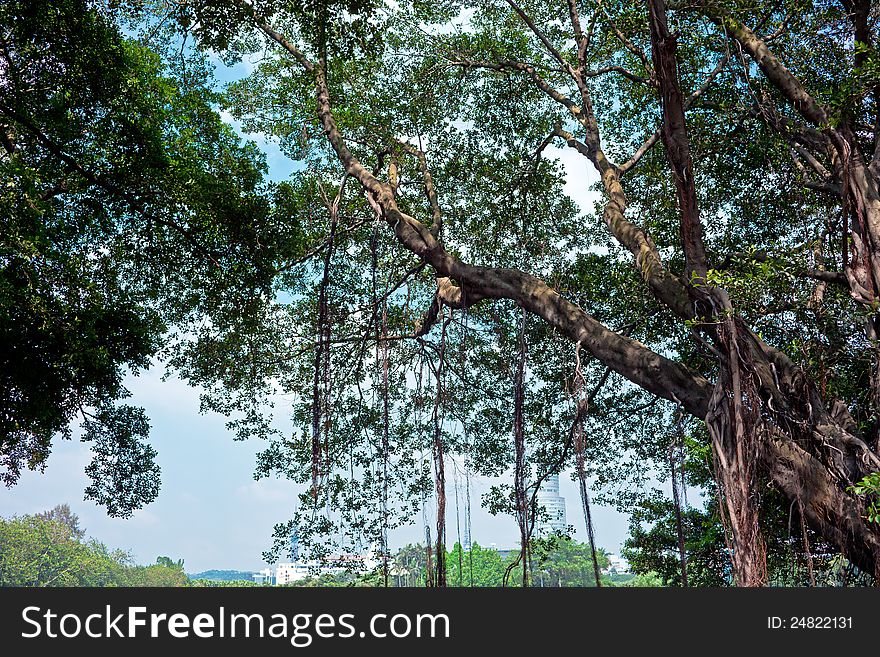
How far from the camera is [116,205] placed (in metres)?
6.07

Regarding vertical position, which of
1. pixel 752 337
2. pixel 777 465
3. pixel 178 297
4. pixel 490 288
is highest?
pixel 178 297

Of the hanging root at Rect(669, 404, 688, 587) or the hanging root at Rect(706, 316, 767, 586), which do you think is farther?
A: the hanging root at Rect(669, 404, 688, 587)

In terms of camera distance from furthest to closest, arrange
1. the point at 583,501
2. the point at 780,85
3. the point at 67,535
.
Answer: the point at 67,535 → the point at 780,85 → the point at 583,501

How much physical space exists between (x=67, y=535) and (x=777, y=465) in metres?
34.1

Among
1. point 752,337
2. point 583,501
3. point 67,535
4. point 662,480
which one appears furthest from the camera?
point 67,535

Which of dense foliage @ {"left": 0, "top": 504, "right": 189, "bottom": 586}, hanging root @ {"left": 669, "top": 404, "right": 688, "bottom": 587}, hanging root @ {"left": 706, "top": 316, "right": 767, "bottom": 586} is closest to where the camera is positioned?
hanging root @ {"left": 706, "top": 316, "right": 767, "bottom": 586}

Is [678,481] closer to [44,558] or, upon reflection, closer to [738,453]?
[738,453]

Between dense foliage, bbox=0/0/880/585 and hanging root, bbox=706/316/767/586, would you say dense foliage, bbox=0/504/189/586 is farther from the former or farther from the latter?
hanging root, bbox=706/316/767/586

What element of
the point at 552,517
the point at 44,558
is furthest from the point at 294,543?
the point at 44,558

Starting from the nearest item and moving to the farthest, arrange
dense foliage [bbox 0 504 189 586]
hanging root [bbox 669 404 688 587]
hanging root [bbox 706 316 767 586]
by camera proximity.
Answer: hanging root [bbox 706 316 767 586] → hanging root [bbox 669 404 688 587] → dense foliage [bbox 0 504 189 586]

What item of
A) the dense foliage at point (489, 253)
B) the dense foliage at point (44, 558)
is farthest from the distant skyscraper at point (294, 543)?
the dense foliage at point (44, 558)

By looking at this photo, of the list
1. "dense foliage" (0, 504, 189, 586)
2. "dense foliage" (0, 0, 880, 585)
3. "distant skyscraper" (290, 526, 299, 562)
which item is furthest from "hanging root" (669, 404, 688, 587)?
"dense foliage" (0, 504, 189, 586)

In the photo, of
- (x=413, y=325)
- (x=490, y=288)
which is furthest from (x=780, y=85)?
(x=413, y=325)

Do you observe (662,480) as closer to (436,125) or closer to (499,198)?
(499,198)
